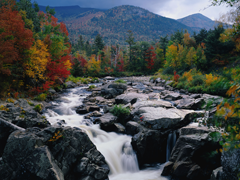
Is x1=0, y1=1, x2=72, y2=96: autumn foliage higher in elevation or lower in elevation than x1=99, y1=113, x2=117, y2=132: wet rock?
higher

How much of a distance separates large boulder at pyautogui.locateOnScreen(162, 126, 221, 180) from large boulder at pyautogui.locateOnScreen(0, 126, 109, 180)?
3.02 m

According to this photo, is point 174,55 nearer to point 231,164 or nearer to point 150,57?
point 150,57

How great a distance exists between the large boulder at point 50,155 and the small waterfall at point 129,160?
1.44 metres

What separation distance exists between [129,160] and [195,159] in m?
3.03

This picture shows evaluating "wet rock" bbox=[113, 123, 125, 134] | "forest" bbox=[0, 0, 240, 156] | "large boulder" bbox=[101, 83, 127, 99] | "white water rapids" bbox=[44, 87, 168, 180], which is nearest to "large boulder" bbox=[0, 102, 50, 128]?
"white water rapids" bbox=[44, 87, 168, 180]

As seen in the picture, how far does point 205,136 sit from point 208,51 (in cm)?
2667

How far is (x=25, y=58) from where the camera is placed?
44.8 feet

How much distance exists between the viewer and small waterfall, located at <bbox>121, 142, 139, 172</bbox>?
7.02 meters

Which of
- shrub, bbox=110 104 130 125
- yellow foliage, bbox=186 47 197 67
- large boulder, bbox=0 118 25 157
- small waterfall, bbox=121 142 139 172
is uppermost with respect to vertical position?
yellow foliage, bbox=186 47 197 67

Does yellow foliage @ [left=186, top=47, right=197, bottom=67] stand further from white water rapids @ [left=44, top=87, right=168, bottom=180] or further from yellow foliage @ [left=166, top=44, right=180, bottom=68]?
white water rapids @ [left=44, top=87, right=168, bottom=180]

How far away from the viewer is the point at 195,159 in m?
5.93

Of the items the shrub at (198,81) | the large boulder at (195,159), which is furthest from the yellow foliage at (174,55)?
the large boulder at (195,159)

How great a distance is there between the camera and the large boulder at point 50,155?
4461mm

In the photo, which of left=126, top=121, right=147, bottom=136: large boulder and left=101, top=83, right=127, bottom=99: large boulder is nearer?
left=126, top=121, right=147, bottom=136: large boulder
